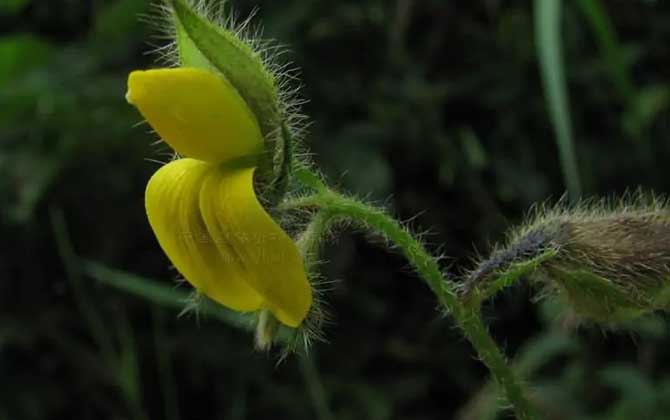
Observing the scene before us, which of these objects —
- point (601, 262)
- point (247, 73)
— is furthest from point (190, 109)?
point (601, 262)

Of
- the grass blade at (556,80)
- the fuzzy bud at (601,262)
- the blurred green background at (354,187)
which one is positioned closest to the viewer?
the fuzzy bud at (601,262)

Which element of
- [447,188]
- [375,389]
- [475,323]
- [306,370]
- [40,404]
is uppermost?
[475,323]

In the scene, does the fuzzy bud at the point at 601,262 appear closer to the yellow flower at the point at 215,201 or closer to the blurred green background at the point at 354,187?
the yellow flower at the point at 215,201

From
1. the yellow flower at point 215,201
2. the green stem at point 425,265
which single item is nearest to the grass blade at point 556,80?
the green stem at point 425,265

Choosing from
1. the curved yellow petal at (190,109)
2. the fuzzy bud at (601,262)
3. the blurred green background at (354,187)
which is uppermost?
the curved yellow petal at (190,109)

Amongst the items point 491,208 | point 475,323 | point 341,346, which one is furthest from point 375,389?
point 475,323

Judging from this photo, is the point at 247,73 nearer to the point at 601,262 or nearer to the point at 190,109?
the point at 190,109

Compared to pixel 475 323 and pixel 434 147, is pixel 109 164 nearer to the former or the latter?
Result: pixel 434 147

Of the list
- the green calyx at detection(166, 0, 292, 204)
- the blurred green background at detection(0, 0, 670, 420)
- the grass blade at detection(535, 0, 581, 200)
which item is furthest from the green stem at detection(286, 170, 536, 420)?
the blurred green background at detection(0, 0, 670, 420)
